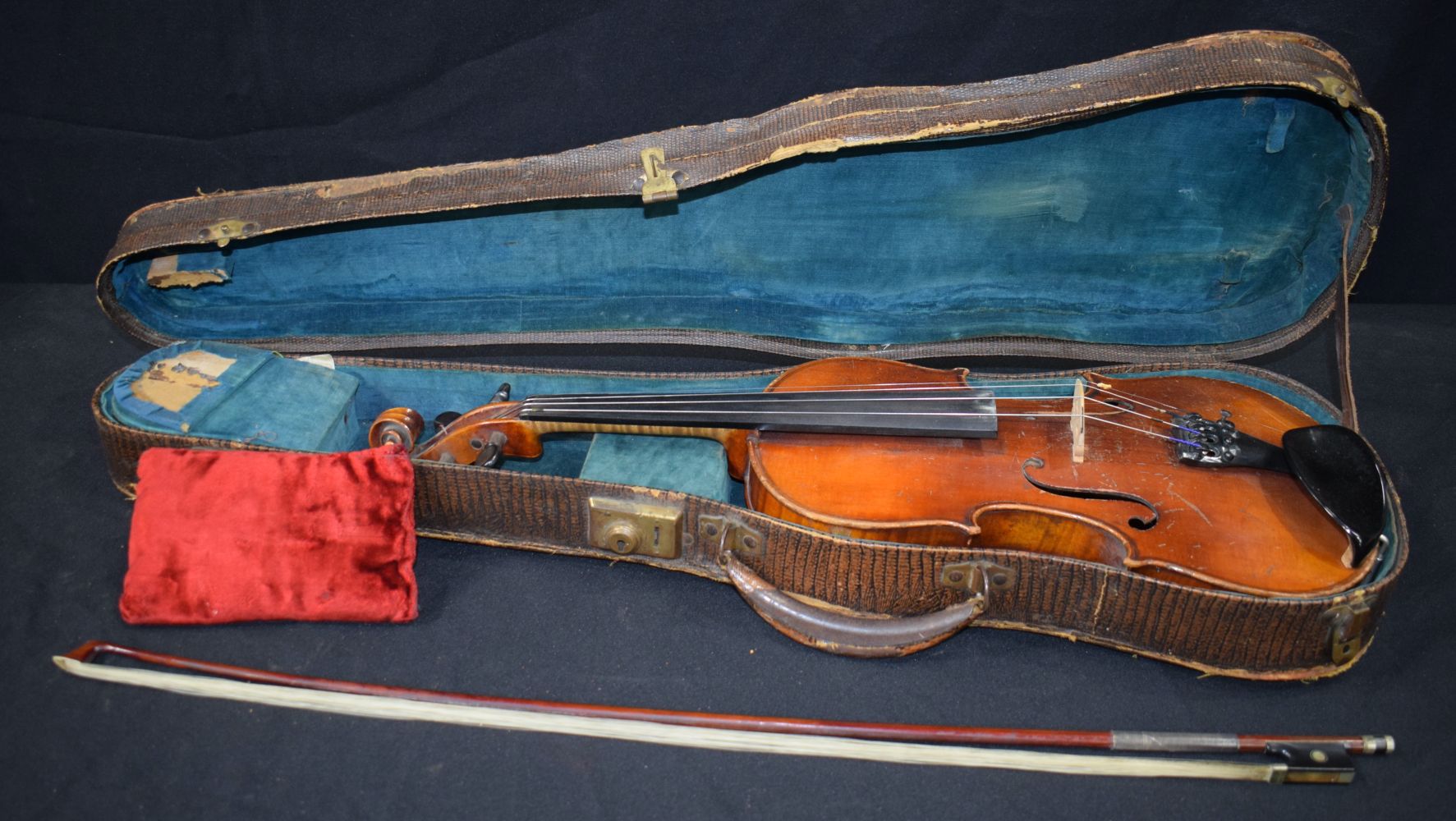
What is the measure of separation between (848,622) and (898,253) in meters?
0.82

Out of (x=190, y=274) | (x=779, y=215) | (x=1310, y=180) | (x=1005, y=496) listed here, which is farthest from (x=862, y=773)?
(x=190, y=274)

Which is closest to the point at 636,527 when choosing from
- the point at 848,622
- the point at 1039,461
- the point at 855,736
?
the point at 848,622

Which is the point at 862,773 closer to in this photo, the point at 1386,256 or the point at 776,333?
the point at 776,333

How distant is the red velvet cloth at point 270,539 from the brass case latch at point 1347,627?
1676 mm

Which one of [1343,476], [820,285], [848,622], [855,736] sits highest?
[820,285]

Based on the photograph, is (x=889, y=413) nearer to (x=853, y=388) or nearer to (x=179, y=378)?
(x=853, y=388)

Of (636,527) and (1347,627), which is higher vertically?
(636,527)

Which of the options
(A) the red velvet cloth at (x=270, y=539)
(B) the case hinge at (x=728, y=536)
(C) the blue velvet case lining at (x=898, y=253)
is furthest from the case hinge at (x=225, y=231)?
(B) the case hinge at (x=728, y=536)

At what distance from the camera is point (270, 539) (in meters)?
1.82

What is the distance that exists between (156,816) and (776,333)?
4.85ft

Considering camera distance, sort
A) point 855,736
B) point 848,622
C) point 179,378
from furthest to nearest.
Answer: point 179,378
point 848,622
point 855,736

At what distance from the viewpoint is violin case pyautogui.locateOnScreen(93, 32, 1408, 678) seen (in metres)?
1.71

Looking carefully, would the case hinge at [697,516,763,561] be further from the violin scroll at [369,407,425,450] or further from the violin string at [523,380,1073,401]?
the violin scroll at [369,407,425,450]

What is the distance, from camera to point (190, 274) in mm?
2047
